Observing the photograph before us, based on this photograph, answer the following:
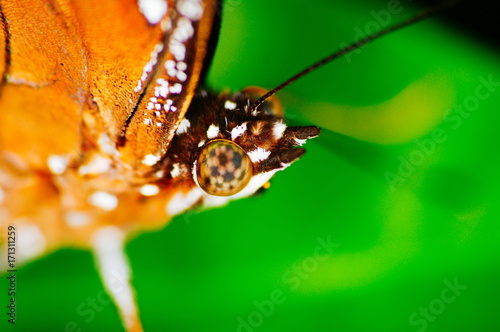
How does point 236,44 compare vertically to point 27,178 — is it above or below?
above

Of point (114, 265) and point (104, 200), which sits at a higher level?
point (104, 200)

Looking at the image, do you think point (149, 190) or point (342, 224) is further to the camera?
point (342, 224)

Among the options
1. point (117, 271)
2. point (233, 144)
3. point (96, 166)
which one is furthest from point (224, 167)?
point (117, 271)

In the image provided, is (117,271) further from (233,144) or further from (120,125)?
(233,144)

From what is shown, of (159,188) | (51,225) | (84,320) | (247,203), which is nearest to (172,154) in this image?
(159,188)

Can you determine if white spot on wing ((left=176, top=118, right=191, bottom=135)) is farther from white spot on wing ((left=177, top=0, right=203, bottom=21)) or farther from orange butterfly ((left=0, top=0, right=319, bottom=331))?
white spot on wing ((left=177, top=0, right=203, bottom=21))

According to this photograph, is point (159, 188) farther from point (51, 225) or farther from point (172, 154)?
point (51, 225)
